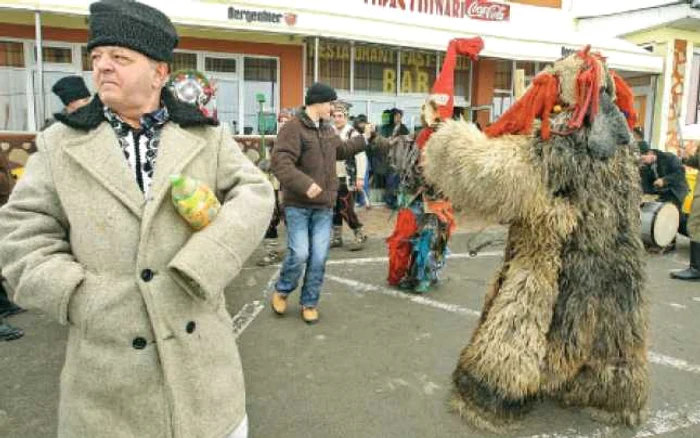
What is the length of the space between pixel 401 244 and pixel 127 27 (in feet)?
13.9

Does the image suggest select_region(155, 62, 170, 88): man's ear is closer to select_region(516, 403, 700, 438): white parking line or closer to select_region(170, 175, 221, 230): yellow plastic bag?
select_region(170, 175, 221, 230): yellow plastic bag

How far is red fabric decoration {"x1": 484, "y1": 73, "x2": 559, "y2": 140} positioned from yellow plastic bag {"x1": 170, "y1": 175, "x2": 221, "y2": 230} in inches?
80.6

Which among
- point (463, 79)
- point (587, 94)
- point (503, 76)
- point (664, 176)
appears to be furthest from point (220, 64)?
point (587, 94)

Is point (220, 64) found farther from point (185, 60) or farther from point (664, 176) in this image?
point (664, 176)

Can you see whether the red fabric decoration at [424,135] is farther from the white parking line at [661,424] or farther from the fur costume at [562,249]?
the white parking line at [661,424]

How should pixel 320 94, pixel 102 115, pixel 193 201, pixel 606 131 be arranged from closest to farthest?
pixel 193 201, pixel 102 115, pixel 606 131, pixel 320 94

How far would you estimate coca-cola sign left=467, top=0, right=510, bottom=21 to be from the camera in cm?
1456

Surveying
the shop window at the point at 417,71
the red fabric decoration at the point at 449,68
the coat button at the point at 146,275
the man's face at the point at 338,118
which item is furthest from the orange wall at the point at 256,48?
the coat button at the point at 146,275

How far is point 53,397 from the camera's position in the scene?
3.37 metres

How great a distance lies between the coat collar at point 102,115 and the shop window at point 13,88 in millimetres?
10559

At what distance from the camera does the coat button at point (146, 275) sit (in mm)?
1626

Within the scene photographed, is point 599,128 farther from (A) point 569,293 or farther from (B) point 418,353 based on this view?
(B) point 418,353

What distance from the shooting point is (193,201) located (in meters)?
1.62

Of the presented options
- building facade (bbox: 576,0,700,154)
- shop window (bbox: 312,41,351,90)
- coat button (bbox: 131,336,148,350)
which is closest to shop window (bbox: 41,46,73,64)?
shop window (bbox: 312,41,351,90)
